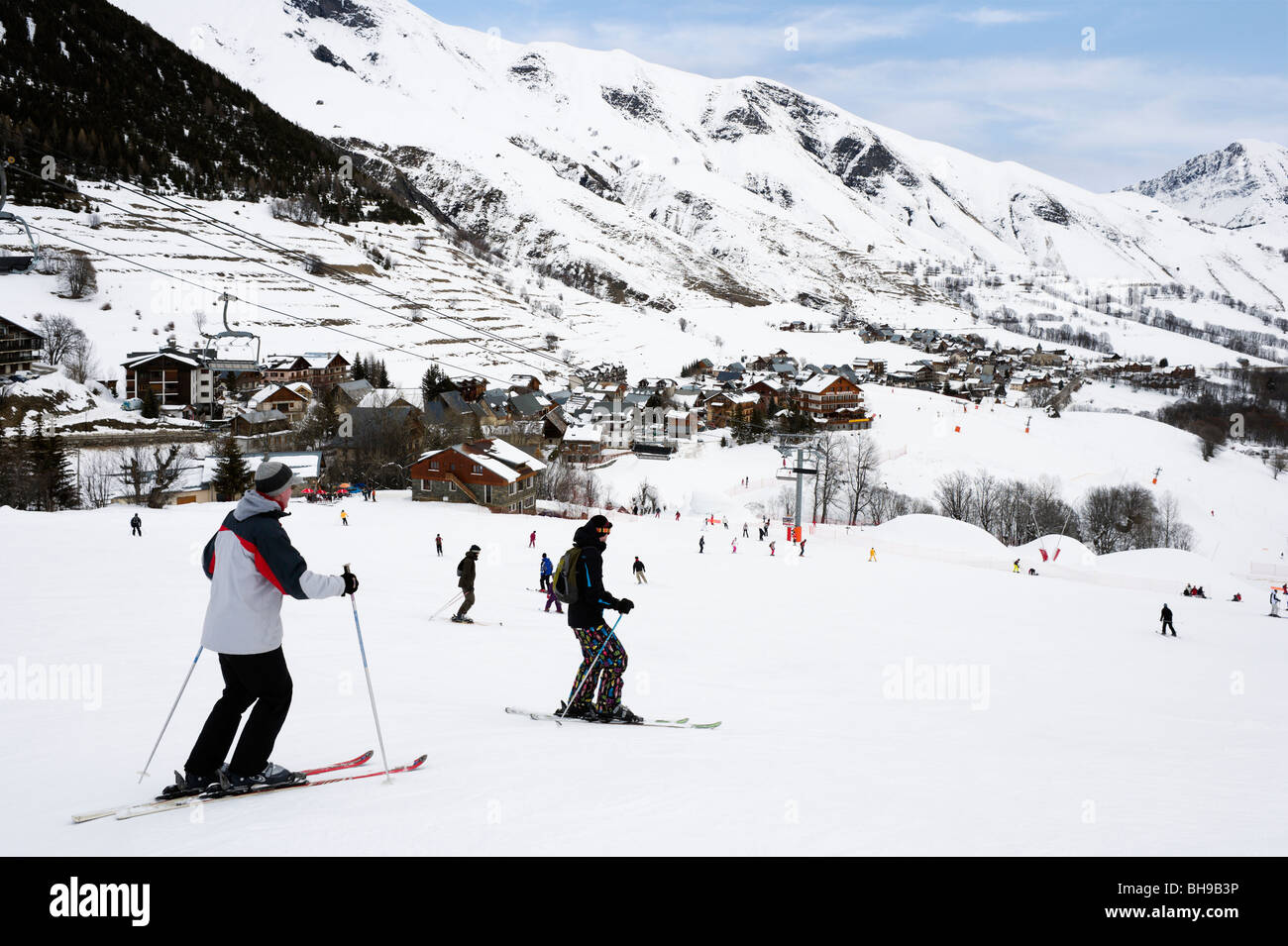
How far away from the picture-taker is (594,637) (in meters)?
6.30

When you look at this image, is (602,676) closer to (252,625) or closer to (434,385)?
(252,625)

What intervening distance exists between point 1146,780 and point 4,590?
52.8ft

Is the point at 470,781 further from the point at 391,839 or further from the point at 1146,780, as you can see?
the point at 1146,780

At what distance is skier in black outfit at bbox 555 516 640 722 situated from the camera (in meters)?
6.04

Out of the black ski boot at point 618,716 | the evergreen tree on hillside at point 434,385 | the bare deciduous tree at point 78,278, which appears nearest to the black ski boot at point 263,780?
the black ski boot at point 618,716

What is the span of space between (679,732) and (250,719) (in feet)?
12.1

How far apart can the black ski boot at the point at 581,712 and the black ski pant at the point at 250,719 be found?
2.96m

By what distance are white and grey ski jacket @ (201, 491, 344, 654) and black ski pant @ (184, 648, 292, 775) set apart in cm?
16

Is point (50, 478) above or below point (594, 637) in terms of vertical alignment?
below

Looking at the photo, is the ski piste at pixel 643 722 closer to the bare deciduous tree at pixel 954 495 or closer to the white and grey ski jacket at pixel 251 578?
the white and grey ski jacket at pixel 251 578

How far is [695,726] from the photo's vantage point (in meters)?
6.98

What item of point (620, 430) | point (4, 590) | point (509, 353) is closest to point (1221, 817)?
point (4, 590)

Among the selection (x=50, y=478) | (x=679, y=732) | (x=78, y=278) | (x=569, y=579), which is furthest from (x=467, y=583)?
(x=78, y=278)
